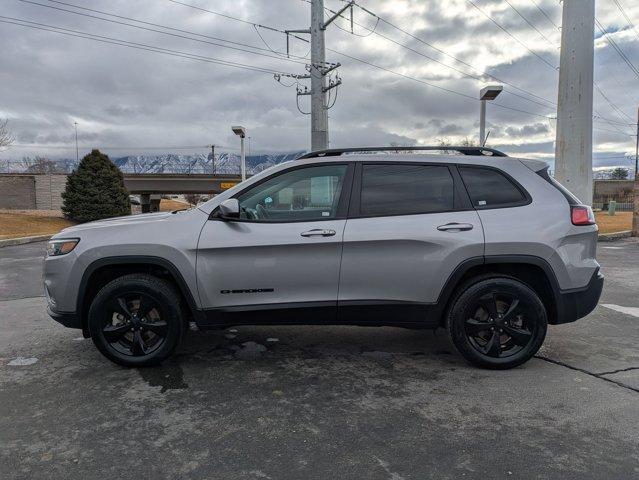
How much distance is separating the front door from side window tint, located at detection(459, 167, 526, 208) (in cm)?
104

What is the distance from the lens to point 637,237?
16750 mm

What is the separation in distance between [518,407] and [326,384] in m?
1.41

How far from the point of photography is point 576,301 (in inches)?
161

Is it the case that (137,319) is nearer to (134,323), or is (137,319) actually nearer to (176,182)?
(134,323)

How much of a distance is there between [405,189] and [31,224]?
82.2 ft

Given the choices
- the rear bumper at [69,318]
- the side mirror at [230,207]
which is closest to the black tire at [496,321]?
the side mirror at [230,207]

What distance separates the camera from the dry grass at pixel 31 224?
70.7 feet

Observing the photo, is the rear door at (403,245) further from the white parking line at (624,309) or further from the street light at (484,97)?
the street light at (484,97)

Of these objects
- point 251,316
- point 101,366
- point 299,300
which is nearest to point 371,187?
point 299,300

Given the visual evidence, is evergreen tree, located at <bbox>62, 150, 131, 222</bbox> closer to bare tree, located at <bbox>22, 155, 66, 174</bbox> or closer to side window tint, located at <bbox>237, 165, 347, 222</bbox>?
side window tint, located at <bbox>237, 165, 347, 222</bbox>

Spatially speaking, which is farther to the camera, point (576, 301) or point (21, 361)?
point (21, 361)

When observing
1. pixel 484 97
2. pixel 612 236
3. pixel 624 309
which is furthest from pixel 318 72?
pixel 624 309

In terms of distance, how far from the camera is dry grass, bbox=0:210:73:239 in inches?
849

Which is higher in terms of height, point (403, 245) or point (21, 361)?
point (403, 245)
